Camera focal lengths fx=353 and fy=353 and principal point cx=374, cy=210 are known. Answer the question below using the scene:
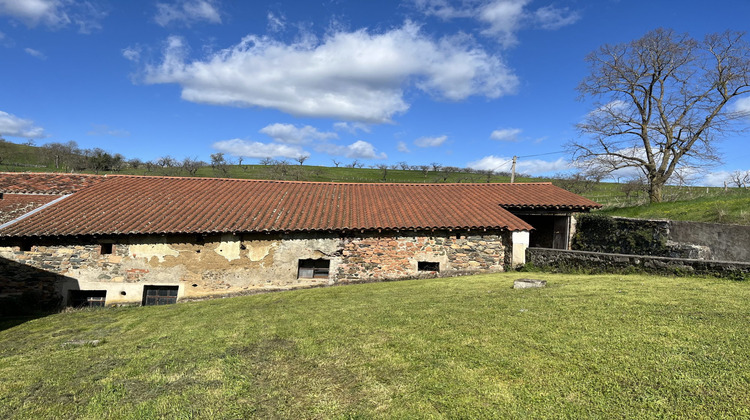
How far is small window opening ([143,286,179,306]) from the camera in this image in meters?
11.7

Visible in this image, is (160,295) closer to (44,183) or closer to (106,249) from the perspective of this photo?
(106,249)

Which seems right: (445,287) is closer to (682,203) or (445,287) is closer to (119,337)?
(119,337)

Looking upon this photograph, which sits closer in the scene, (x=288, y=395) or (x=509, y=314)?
(x=288, y=395)

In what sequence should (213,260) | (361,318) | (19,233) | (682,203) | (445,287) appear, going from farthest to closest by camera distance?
(682,203) < (213,260) < (19,233) < (445,287) < (361,318)

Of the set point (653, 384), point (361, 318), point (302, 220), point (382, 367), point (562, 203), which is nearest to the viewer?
point (653, 384)

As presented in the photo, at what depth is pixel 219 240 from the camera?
1174cm

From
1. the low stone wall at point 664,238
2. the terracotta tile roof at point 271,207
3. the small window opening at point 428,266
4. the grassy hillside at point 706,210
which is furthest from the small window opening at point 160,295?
the grassy hillside at point 706,210

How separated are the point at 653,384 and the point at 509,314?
105 inches

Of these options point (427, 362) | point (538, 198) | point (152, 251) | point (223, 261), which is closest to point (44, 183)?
point (152, 251)

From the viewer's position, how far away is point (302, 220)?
1261cm

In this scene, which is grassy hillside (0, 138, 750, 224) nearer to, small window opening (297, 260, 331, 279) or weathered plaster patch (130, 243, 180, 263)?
small window opening (297, 260, 331, 279)

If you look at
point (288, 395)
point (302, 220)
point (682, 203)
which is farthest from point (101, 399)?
point (682, 203)

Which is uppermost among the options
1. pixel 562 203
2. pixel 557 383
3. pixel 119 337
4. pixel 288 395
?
pixel 562 203

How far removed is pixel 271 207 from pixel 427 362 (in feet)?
34.4
